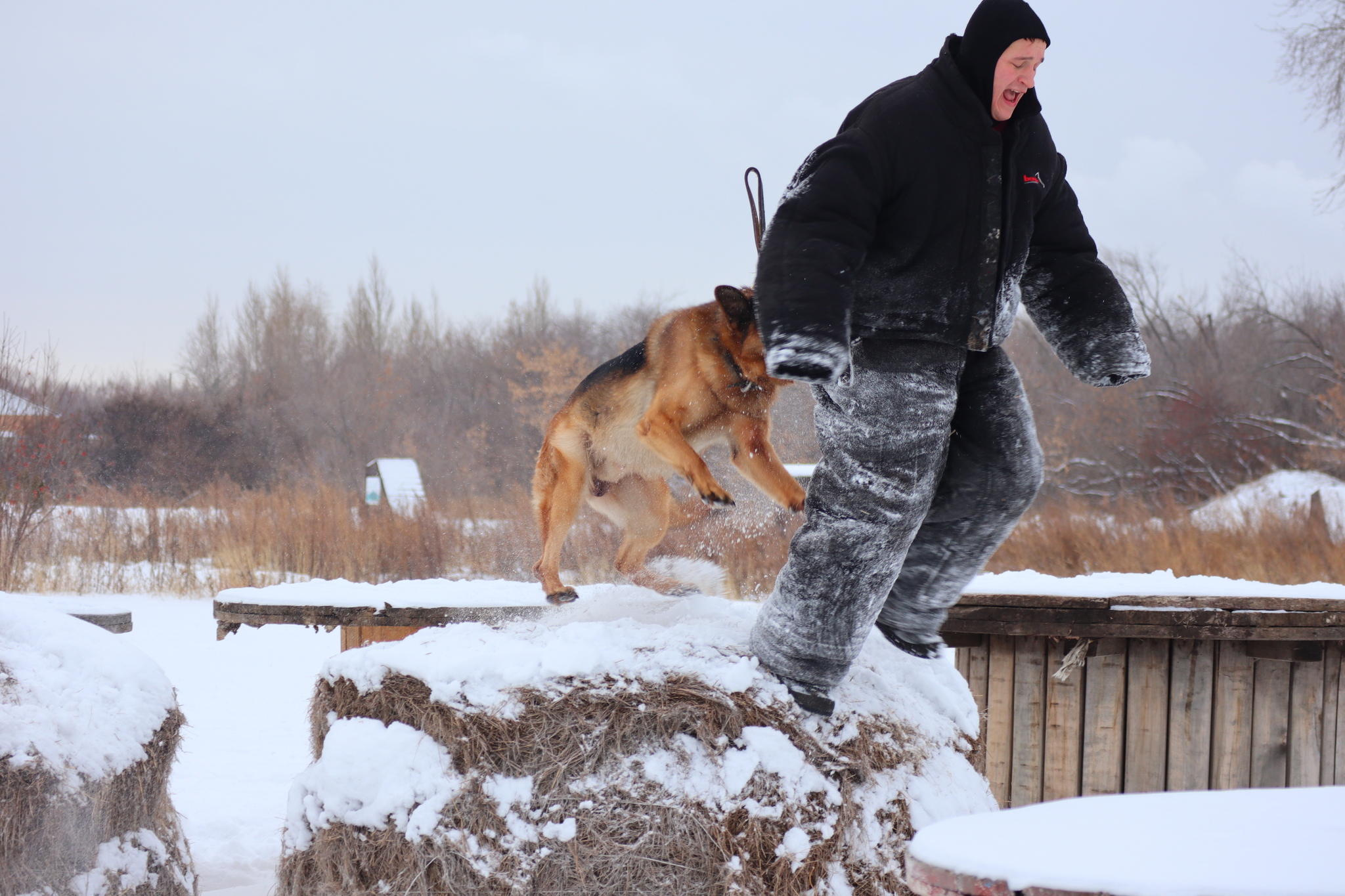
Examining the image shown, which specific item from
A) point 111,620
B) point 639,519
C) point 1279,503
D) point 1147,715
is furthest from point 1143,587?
point 1279,503

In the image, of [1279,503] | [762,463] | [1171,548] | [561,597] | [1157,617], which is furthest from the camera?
[1279,503]

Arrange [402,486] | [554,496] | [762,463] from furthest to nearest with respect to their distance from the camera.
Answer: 1. [402,486]
2. [554,496]
3. [762,463]

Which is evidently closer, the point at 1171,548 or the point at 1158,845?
the point at 1158,845

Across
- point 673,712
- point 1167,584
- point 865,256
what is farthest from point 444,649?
point 1167,584

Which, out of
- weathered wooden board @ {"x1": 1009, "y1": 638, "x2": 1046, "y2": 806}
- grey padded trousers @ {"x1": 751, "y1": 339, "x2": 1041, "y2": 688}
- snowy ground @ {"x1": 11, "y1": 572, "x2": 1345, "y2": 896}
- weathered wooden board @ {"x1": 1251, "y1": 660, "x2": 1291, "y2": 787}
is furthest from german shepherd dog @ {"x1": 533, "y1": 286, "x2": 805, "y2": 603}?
weathered wooden board @ {"x1": 1251, "y1": 660, "x2": 1291, "y2": 787}

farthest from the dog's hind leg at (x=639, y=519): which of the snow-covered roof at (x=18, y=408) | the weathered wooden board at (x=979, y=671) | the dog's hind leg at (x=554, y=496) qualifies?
the snow-covered roof at (x=18, y=408)

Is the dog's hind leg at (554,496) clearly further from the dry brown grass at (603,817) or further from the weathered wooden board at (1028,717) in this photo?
the weathered wooden board at (1028,717)

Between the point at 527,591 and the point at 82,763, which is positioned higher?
the point at 527,591

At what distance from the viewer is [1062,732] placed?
11.1ft

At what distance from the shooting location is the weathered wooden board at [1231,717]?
10.8 ft

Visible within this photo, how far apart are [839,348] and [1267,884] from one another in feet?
3.55

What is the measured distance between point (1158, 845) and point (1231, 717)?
2645 mm

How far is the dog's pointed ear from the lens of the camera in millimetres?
2213

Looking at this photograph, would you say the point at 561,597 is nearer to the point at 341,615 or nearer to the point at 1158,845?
the point at 341,615
